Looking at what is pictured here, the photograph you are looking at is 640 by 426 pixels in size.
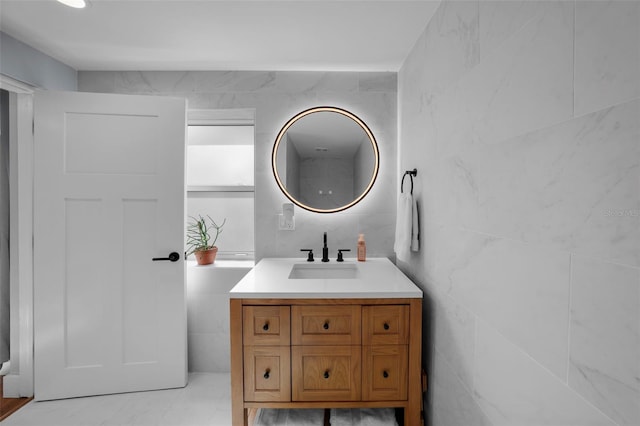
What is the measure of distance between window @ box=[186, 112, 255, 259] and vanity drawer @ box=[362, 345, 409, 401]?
133 centimetres

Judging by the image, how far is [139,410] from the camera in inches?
79.7

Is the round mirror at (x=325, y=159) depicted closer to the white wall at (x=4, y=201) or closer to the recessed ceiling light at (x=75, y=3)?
the recessed ceiling light at (x=75, y=3)

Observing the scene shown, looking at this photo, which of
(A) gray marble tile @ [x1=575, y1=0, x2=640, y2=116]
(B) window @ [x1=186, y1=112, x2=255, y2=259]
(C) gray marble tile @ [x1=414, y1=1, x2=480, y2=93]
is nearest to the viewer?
(A) gray marble tile @ [x1=575, y1=0, x2=640, y2=116]

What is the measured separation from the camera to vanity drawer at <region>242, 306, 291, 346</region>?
5.32ft

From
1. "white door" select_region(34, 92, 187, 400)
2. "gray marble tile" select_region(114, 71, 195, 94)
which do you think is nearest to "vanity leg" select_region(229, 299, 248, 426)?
"white door" select_region(34, 92, 187, 400)

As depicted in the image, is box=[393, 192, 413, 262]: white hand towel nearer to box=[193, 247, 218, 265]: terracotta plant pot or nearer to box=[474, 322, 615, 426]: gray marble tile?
box=[474, 322, 615, 426]: gray marble tile

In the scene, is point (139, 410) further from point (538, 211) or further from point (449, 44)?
point (449, 44)

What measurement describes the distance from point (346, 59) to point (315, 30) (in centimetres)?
42

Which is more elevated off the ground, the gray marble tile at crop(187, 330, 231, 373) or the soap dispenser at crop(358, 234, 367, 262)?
the soap dispenser at crop(358, 234, 367, 262)

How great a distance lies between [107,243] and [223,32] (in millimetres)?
1493

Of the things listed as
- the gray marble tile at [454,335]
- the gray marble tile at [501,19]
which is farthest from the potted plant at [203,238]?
the gray marble tile at [501,19]

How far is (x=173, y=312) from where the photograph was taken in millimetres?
2229

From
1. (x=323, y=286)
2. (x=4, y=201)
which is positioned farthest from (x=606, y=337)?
(x=4, y=201)

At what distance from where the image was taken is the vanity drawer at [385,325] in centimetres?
163
